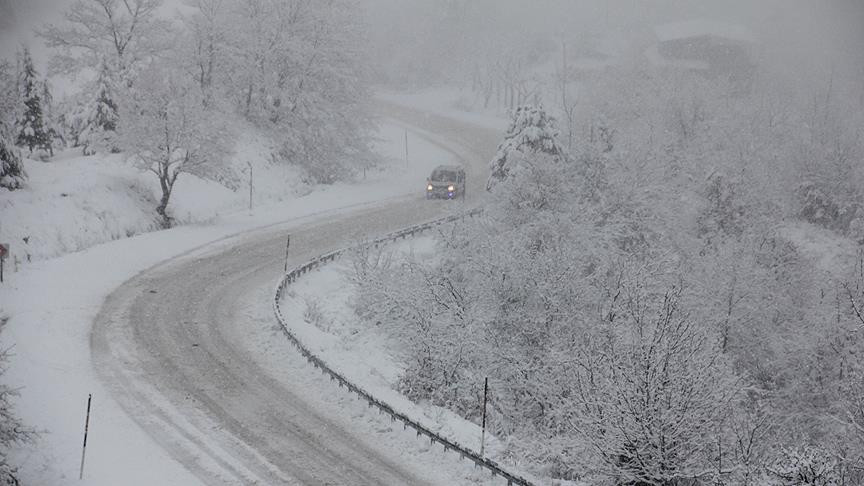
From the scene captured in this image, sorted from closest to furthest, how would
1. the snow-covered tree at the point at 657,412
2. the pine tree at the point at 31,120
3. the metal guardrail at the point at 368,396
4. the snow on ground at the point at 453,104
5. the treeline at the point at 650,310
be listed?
the snow-covered tree at the point at 657,412 < the treeline at the point at 650,310 < the metal guardrail at the point at 368,396 < the pine tree at the point at 31,120 < the snow on ground at the point at 453,104

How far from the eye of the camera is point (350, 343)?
21.4 m

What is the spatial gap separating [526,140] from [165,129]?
17.1 m

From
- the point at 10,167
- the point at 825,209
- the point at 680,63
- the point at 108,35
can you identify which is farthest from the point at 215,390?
the point at 680,63

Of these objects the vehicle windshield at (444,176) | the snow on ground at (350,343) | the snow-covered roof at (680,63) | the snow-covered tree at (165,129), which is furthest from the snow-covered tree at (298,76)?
the snow-covered roof at (680,63)

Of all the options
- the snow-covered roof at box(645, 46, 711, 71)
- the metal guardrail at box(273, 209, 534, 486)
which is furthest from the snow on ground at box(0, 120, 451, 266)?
the snow-covered roof at box(645, 46, 711, 71)

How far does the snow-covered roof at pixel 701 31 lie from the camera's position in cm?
8250

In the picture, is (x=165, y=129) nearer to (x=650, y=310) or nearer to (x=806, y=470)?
(x=650, y=310)

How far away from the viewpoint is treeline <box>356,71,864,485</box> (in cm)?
1283

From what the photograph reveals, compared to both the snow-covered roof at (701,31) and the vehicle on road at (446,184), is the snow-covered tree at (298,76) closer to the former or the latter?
the vehicle on road at (446,184)

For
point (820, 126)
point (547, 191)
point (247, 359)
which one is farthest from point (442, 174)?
point (820, 126)

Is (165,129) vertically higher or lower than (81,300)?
higher

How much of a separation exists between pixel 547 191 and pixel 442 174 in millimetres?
14531

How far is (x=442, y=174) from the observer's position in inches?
1690

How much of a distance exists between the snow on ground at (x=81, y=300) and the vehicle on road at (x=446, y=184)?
175 centimetres
